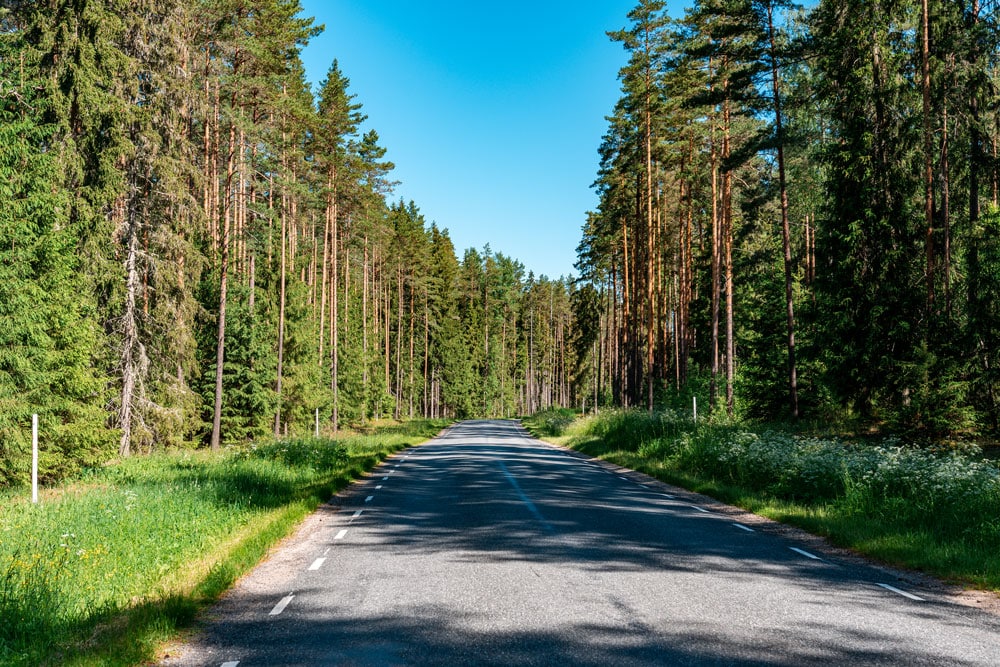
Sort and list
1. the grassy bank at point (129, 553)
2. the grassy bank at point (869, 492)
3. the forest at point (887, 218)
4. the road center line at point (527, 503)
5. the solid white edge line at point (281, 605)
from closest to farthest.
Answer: the grassy bank at point (129, 553), the solid white edge line at point (281, 605), the grassy bank at point (869, 492), the road center line at point (527, 503), the forest at point (887, 218)

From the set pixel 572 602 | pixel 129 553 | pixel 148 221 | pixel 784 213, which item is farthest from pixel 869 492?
pixel 148 221

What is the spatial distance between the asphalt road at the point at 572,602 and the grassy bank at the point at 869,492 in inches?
32.9

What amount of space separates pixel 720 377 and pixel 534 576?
25.4m

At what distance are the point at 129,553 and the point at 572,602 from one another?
18.4ft

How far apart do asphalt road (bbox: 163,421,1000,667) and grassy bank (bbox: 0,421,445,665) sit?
1.34ft

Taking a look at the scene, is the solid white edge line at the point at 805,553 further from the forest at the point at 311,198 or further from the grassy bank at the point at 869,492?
the forest at the point at 311,198

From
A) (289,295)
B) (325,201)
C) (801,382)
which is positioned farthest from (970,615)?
(325,201)

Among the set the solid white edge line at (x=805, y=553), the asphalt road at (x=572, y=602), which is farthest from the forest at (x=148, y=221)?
the solid white edge line at (x=805, y=553)

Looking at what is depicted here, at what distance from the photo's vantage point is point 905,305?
19.9 meters

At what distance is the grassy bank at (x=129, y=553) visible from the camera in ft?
17.4

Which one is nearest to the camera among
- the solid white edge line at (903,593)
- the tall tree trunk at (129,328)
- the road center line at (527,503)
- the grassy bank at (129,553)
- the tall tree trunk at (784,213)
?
the grassy bank at (129,553)

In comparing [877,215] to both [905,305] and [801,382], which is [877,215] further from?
[801,382]

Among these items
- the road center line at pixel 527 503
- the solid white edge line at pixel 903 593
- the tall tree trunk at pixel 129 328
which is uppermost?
the tall tree trunk at pixel 129 328

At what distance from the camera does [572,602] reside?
6375mm
